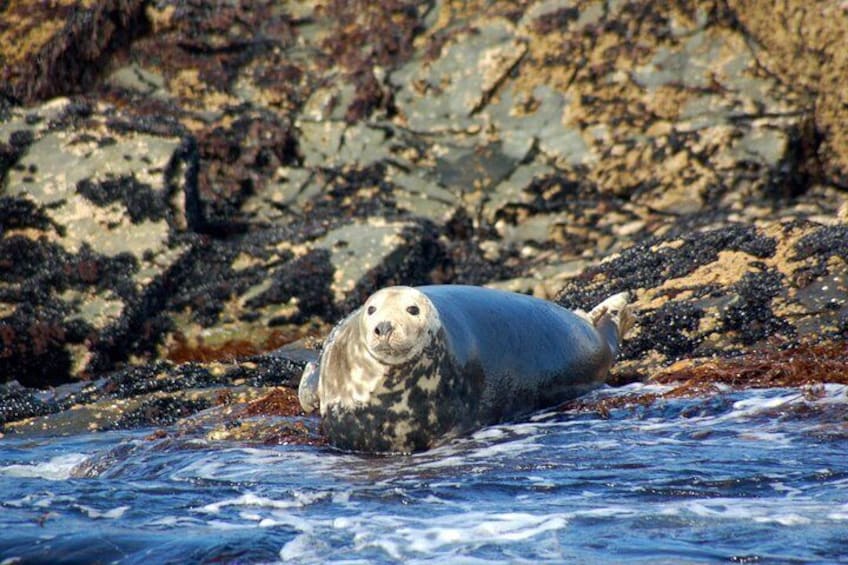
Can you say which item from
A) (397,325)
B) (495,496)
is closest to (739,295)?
(397,325)

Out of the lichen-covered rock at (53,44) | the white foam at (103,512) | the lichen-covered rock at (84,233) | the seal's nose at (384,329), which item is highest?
the lichen-covered rock at (53,44)

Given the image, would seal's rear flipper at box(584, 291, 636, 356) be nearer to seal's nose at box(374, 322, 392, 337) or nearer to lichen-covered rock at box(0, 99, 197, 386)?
seal's nose at box(374, 322, 392, 337)

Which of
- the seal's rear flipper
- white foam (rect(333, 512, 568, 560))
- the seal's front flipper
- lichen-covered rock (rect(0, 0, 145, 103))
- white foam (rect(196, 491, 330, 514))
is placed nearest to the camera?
white foam (rect(333, 512, 568, 560))

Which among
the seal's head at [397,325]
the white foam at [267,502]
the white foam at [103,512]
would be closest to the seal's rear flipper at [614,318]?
the seal's head at [397,325]

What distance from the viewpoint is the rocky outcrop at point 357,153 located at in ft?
37.7

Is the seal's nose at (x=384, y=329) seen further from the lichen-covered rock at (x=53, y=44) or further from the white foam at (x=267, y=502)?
the lichen-covered rock at (x=53, y=44)

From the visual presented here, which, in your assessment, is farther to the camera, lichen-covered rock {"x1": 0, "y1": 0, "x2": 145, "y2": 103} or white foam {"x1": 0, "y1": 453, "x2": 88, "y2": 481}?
lichen-covered rock {"x1": 0, "y1": 0, "x2": 145, "y2": 103}

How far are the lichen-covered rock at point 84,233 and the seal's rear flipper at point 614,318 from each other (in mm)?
A: 4756

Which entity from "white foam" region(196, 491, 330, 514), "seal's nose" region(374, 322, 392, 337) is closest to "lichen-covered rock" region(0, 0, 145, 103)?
"seal's nose" region(374, 322, 392, 337)

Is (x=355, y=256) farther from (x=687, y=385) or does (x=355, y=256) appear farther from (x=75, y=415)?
(x=687, y=385)

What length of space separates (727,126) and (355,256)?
4.45m

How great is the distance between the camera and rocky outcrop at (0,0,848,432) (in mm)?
11484

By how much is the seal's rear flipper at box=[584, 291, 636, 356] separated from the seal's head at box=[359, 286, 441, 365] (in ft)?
7.56

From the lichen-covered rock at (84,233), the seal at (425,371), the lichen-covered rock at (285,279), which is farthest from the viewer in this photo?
the lichen-covered rock at (285,279)
